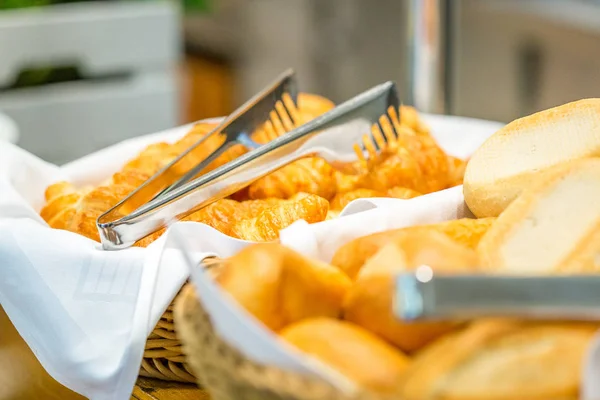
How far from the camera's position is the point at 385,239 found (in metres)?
0.59

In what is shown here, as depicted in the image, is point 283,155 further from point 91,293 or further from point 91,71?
point 91,71

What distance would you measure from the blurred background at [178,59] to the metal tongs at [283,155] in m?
0.41

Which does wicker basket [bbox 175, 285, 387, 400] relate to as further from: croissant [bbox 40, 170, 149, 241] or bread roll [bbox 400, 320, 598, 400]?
croissant [bbox 40, 170, 149, 241]

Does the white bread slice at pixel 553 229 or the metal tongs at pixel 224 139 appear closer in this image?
the white bread slice at pixel 553 229

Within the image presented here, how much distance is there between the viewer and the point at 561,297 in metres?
0.43

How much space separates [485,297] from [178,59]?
5.77 feet

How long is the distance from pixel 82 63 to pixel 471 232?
58.0 inches

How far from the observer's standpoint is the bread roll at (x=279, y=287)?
0.53 m

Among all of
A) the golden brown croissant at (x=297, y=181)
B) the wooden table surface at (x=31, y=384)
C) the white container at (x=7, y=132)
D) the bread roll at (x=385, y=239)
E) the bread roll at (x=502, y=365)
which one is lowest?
the wooden table surface at (x=31, y=384)

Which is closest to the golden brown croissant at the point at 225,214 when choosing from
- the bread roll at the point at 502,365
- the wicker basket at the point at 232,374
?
the wicker basket at the point at 232,374

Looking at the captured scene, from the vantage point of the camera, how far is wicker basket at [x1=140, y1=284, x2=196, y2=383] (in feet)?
2.23

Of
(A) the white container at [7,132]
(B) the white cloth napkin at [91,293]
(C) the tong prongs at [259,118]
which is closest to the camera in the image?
(B) the white cloth napkin at [91,293]

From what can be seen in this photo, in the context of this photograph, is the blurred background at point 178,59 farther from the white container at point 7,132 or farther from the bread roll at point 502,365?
the bread roll at point 502,365

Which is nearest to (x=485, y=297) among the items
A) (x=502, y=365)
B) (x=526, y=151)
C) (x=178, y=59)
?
(x=502, y=365)
